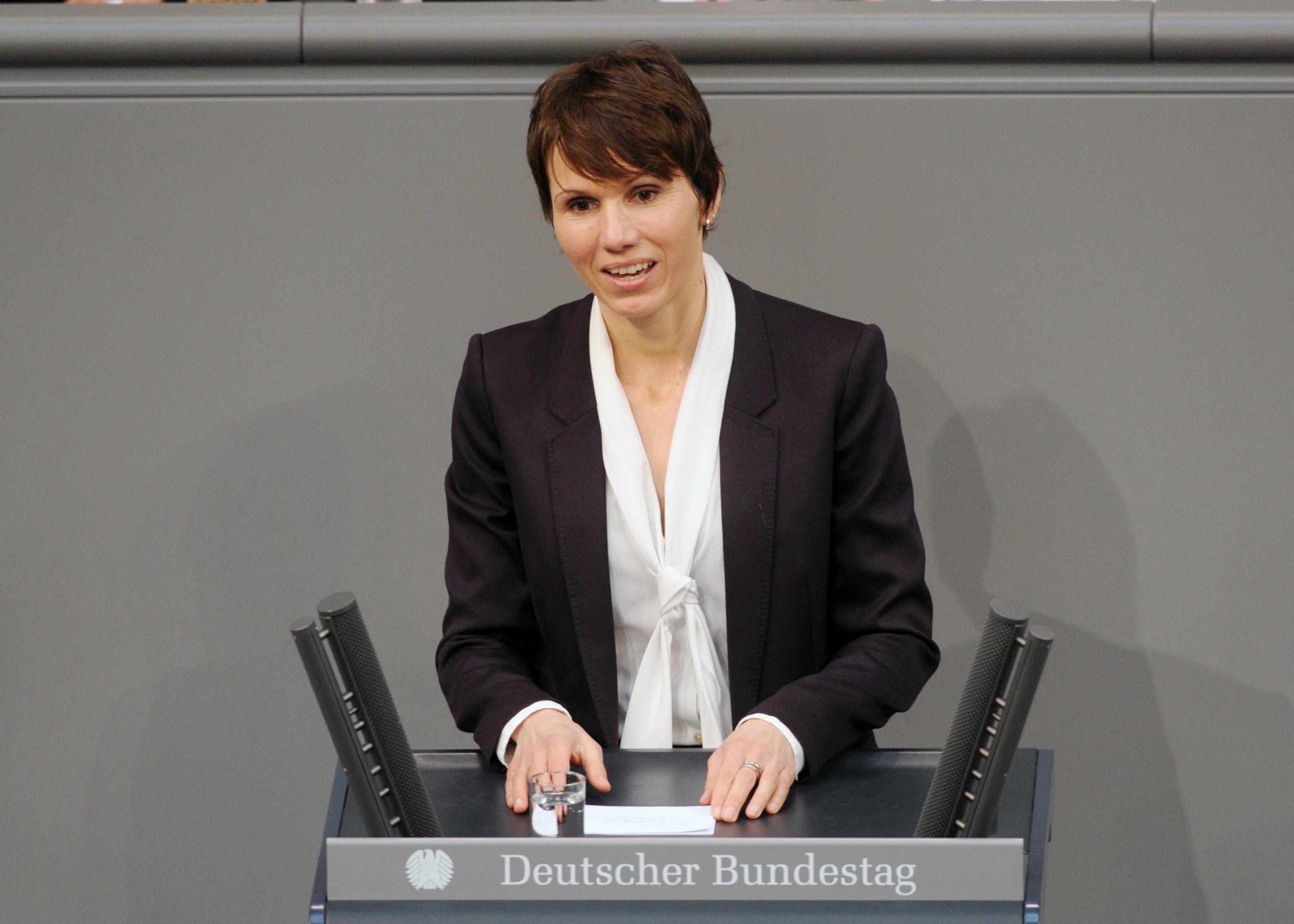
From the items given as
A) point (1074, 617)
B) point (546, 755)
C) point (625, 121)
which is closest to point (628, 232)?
point (625, 121)

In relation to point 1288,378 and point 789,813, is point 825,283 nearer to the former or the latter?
point 1288,378

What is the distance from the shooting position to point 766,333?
6.89 feet

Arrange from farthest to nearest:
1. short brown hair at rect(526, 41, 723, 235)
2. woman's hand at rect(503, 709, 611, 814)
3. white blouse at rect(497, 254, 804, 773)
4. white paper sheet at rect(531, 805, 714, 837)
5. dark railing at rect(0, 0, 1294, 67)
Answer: dark railing at rect(0, 0, 1294, 67), white blouse at rect(497, 254, 804, 773), short brown hair at rect(526, 41, 723, 235), woman's hand at rect(503, 709, 611, 814), white paper sheet at rect(531, 805, 714, 837)

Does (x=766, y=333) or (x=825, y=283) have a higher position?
(x=825, y=283)

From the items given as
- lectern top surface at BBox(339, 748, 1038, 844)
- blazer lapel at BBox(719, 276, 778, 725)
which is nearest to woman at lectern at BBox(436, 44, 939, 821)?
blazer lapel at BBox(719, 276, 778, 725)

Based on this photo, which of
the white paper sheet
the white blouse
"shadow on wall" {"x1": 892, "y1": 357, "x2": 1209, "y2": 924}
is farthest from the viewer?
"shadow on wall" {"x1": 892, "y1": 357, "x2": 1209, "y2": 924}

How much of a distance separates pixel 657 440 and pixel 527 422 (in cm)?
17

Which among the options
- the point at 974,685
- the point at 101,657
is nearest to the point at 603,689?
the point at 974,685

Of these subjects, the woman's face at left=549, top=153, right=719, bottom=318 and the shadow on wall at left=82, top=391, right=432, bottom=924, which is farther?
the shadow on wall at left=82, top=391, right=432, bottom=924

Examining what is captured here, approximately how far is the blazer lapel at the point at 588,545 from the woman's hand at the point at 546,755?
9.2 inches

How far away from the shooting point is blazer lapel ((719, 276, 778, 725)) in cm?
198

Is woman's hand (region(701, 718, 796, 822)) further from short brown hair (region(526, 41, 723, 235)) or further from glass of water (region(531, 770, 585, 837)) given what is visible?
short brown hair (region(526, 41, 723, 235))

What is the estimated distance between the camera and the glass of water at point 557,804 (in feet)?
4.91

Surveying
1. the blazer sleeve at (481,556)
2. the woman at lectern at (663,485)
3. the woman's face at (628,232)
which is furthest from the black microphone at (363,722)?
the woman's face at (628,232)
